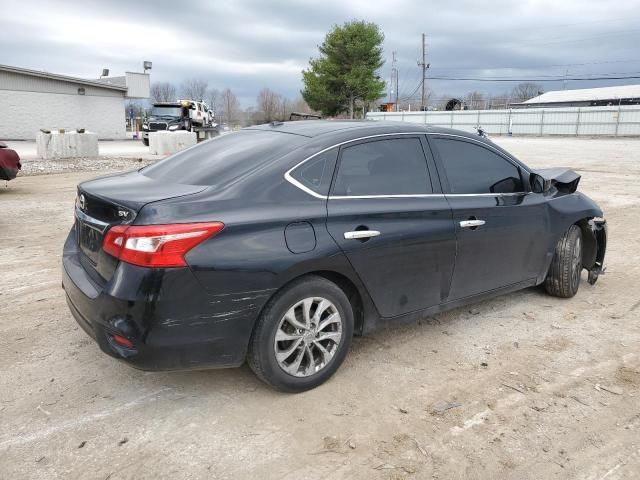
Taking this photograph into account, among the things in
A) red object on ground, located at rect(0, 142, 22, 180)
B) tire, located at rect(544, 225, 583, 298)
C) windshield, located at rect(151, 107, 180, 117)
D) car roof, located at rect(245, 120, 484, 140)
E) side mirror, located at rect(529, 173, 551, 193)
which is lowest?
tire, located at rect(544, 225, 583, 298)

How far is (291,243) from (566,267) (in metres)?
2.97

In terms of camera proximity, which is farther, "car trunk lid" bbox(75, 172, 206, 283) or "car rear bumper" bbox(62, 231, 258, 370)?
"car trunk lid" bbox(75, 172, 206, 283)

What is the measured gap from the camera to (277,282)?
9.30 ft

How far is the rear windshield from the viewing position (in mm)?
3145

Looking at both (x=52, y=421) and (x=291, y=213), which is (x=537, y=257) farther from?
(x=52, y=421)

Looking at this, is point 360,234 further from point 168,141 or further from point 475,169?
point 168,141

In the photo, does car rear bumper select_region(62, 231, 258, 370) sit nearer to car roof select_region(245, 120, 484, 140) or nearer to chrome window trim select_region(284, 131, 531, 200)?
chrome window trim select_region(284, 131, 531, 200)

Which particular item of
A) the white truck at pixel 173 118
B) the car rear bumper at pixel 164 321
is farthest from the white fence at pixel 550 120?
the car rear bumper at pixel 164 321

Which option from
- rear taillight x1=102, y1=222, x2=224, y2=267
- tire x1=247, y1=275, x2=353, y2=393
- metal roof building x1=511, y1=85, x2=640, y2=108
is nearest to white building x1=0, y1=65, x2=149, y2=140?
rear taillight x1=102, y1=222, x2=224, y2=267

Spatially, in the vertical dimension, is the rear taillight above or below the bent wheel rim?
above


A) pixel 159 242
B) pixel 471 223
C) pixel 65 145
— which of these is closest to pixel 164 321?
pixel 159 242

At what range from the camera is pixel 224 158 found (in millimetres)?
3402

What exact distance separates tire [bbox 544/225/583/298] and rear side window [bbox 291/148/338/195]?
8.38 ft

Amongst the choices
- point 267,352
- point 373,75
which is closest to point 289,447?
point 267,352
